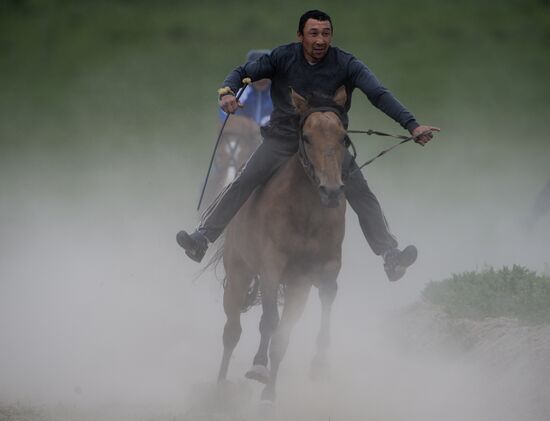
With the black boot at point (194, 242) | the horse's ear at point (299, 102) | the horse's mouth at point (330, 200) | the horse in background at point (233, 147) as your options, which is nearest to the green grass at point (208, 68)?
the horse in background at point (233, 147)

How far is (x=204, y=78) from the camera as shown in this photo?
133ft

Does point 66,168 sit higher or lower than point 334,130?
higher

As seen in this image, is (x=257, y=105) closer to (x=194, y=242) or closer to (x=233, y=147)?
(x=233, y=147)

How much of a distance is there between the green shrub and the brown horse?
8.29ft

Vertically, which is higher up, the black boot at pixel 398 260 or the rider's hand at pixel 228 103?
the rider's hand at pixel 228 103

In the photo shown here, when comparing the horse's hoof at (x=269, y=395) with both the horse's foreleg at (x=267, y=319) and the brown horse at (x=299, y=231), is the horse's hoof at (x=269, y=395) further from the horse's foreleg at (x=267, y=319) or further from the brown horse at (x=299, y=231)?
the horse's foreleg at (x=267, y=319)

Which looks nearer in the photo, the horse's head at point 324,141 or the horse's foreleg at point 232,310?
the horse's head at point 324,141

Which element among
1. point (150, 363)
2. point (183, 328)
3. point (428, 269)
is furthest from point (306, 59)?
point (428, 269)

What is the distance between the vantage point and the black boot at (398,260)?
9.87 metres

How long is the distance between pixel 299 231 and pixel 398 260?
955mm

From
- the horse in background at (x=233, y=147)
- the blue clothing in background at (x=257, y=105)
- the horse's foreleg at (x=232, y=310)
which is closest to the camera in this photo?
the horse's foreleg at (x=232, y=310)

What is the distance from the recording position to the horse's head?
353 inches

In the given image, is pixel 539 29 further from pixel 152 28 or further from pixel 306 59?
pixel 306 59

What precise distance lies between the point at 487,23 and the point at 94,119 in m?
15.6
